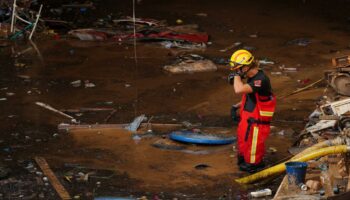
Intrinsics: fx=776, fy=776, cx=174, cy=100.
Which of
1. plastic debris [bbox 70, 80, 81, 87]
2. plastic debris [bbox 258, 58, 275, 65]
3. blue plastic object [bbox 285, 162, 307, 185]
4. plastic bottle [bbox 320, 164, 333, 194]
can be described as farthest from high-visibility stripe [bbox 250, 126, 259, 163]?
plastic debris [bbox 258, 58, 275, 65]

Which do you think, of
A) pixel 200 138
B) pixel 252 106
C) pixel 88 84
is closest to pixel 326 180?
pixel 252 106

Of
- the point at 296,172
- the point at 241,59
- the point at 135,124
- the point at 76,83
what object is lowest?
the point at 76,83

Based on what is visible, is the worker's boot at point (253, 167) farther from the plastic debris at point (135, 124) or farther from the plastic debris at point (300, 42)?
the plastic debris at point (300, 42)

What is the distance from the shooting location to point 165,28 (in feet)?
55.7

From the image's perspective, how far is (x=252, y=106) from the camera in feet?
30.1

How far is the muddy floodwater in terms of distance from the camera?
30.9ft

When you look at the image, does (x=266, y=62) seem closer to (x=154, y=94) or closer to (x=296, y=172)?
(x=154, y=94)

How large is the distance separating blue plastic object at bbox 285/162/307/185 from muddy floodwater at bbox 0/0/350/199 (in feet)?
2.84

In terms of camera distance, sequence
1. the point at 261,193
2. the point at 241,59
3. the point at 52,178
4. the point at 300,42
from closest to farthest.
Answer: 1. the point at 261,193
2. the point at 241,59
3. the point at 52,178
4. the point at 300,42

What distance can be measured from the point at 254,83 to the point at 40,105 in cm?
446

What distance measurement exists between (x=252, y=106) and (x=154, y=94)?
4086 millimetres

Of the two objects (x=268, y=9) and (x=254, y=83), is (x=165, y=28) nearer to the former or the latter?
(x=268, y=9)

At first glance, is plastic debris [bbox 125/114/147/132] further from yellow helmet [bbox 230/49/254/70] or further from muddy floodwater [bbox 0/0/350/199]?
yellow helmet [bbox 230/49/254/70]

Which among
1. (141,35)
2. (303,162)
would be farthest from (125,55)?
(303,162)
